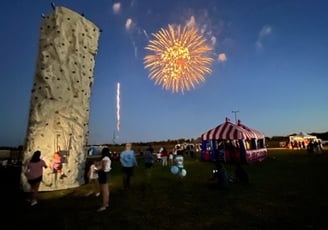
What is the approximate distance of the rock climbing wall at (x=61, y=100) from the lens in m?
12.9

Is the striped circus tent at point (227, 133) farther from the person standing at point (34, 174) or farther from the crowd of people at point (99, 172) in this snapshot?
the person standing at point (34, 174)

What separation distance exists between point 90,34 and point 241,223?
12997mm

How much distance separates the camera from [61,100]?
13531mm

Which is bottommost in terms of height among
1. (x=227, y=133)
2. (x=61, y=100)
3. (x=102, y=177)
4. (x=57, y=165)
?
(x=102, y=177)

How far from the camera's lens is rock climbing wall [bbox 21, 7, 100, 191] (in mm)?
12906

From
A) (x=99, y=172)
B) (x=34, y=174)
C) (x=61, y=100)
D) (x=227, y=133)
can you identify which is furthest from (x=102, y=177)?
(x=227, y=133)

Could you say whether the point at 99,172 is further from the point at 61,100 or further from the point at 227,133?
the point at 227,133

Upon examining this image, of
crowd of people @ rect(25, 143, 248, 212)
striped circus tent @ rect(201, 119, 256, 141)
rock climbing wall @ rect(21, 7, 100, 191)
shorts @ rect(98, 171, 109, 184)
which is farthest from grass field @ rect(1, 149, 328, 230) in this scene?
striped circus tent @ rect(201, 119, 256, 141)

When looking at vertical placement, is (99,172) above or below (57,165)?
below

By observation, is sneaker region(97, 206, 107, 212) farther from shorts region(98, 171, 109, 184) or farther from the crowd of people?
shorts region(98, 171, 109, 184)

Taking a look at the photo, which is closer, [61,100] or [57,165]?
[57,165]

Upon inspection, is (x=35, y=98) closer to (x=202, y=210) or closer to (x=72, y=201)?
(x=72, y=201)

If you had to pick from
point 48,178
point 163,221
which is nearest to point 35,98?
point 48,178

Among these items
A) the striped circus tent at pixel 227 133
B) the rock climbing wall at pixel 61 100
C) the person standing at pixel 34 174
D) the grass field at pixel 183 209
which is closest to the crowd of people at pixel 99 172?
the person standing at pixel 34 174
